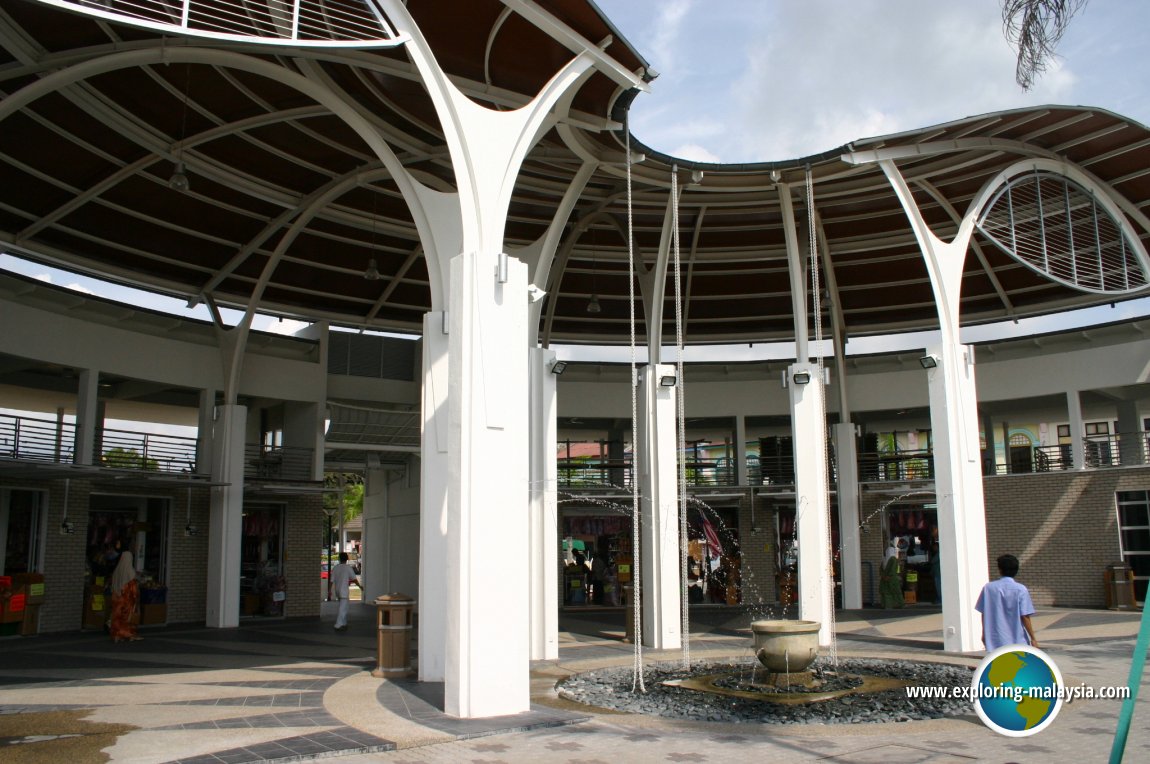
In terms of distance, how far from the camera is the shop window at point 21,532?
784 inches

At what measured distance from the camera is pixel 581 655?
15367mm

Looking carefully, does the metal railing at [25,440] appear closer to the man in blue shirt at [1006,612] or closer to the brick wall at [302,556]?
the brick wall at [302,556]

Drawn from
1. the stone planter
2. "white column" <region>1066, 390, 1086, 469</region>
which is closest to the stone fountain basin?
the stone planter

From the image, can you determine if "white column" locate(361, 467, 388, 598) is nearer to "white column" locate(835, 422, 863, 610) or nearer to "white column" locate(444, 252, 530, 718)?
"white column" locate(835, 422, 863, 610)

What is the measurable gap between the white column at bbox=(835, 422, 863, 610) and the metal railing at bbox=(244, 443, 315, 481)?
13738 mm

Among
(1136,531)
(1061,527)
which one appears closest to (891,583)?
(1061,527)

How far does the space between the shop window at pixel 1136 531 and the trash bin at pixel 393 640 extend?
19.4m

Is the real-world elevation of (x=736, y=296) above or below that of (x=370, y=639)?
above

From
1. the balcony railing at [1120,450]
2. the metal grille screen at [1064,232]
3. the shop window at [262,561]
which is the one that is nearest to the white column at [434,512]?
the metal grille screen at [1064,232]


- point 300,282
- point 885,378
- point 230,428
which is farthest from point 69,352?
point 885,378

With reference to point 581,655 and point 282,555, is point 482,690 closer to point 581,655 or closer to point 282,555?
point 581,655

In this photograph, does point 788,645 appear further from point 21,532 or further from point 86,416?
point 21,532

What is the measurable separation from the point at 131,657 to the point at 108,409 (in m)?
14.5

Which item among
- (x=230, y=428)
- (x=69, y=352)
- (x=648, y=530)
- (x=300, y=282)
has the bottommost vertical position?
(x=648, y=530)
